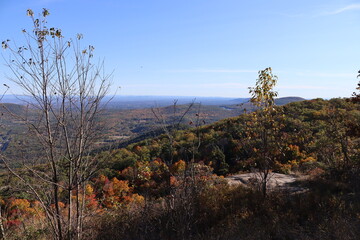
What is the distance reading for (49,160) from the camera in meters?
3.96

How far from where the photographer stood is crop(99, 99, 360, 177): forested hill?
6320 millimetres

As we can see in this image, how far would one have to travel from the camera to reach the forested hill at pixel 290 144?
6.32 meters

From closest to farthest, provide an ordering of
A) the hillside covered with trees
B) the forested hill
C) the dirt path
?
the hillside covered with trees < the forested hill < the dirt path

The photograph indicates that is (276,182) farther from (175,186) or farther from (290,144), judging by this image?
(290,144)

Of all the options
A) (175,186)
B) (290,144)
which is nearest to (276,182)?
(175,186)

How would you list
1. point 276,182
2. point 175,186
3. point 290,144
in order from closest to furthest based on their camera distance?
1. point 175,186
2. point 276,182
3. point 290,144

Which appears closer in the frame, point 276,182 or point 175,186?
point 175,186

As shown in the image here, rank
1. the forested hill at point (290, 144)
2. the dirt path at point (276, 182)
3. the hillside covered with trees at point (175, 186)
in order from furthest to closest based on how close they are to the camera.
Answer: the dirt path at point (276, 182) < the forested hill at point (290, 144) < the hillside covered with trees at point (175, 186)

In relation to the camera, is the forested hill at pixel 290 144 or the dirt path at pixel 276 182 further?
the dirt path at pixel 276 182

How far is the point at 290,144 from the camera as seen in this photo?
16.1 metres

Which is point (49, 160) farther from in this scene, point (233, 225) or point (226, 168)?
point (226, 168)

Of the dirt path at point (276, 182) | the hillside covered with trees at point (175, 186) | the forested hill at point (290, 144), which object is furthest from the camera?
the dirt path at point (276, 182)

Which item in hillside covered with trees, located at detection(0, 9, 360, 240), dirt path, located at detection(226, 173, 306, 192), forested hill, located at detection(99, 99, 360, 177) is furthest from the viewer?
dirt path, located at detection(226, 173, 306, 192)

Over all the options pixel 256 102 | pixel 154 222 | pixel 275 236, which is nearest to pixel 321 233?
pixel 275 236
